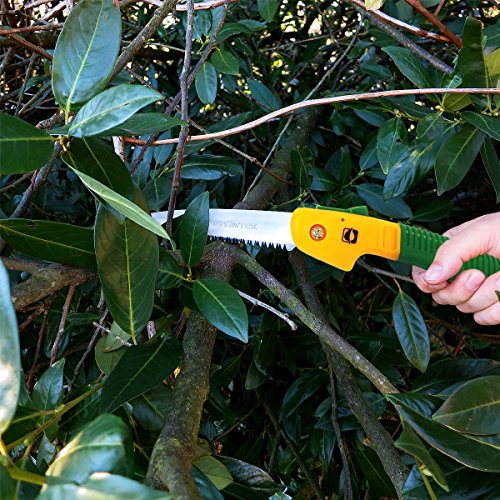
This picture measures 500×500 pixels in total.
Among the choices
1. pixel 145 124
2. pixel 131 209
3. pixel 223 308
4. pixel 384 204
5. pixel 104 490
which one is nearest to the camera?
pixel 104 490

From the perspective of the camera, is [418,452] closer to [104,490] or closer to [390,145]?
[104,490]

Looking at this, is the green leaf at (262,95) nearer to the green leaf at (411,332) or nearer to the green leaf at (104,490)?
the green leaf at (411,332)

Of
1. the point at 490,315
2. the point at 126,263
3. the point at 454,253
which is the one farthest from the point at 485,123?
the point at 126,263

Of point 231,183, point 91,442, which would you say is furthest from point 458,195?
point 91,442

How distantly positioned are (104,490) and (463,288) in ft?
2.50

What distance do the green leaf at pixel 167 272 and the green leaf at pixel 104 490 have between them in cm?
41

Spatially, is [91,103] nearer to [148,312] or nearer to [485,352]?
[148,312]

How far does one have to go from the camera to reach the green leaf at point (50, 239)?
2.21ft

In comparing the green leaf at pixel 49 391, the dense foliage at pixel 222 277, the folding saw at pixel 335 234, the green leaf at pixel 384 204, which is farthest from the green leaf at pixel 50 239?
the green leaf at pixel 384 204

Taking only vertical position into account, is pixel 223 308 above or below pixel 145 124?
below

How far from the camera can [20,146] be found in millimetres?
536

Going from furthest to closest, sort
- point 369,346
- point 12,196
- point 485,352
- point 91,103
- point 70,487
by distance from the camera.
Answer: point 485,352, point 12,196, point 369,346, point 91,103, point 70,487

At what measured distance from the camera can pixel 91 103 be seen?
553 millimetres

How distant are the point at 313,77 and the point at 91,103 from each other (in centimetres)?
121
